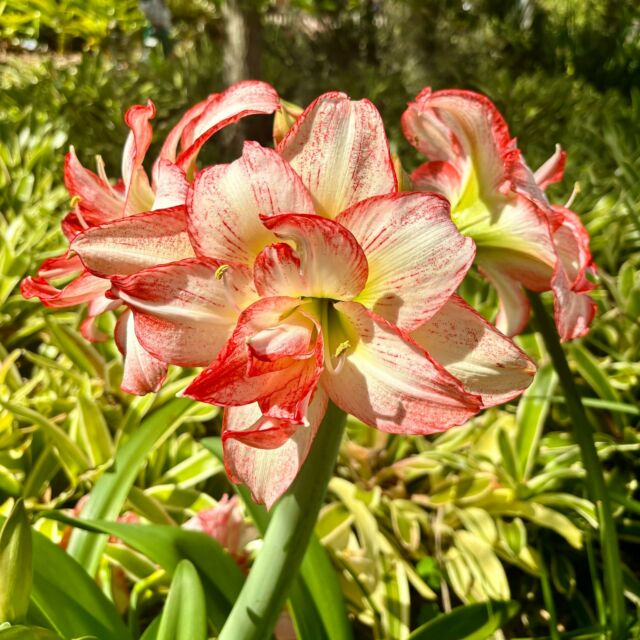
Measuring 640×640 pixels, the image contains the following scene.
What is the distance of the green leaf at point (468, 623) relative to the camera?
3.51ft

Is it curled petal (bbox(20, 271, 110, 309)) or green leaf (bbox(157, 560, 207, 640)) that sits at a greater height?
→ curled petal (bbox(20, 271, 110, 309))

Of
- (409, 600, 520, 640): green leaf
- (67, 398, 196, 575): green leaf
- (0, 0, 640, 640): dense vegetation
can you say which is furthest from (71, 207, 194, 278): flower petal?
(409, 600, 520, 640): green leaf

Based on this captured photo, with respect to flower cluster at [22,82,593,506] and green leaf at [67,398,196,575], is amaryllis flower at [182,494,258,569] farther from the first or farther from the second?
flower cluster at [22,82,593,506]

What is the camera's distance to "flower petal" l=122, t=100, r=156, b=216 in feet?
2.05

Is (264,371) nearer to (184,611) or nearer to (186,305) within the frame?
(186,305)

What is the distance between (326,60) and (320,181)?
733 cm

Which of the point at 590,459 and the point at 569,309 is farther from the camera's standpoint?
the point at 590,459

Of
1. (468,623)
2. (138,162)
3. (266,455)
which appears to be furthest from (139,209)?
(468,623)

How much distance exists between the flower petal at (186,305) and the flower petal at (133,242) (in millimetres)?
35

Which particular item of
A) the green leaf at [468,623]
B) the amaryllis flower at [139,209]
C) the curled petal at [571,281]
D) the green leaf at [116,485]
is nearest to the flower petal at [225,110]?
the amaryllis flower at [139,209]

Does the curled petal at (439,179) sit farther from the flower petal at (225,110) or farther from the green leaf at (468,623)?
→ the green leaf at (468,623)

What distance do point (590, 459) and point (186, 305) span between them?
0.56 meters

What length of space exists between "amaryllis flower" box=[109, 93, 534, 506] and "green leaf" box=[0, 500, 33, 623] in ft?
0.80

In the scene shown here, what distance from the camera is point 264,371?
0.54 metres
